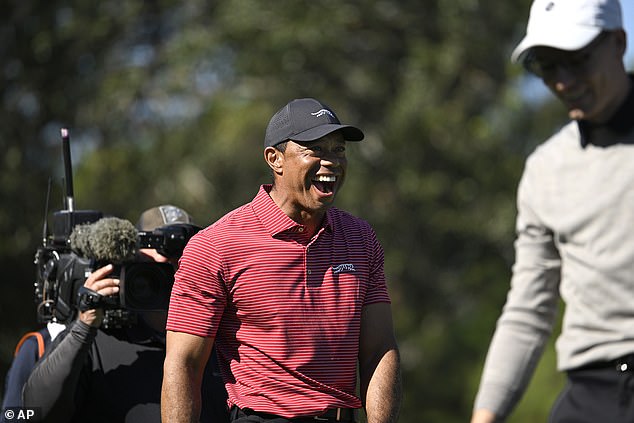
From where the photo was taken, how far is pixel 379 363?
4.84 metres

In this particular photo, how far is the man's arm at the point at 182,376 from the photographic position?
4637 mm

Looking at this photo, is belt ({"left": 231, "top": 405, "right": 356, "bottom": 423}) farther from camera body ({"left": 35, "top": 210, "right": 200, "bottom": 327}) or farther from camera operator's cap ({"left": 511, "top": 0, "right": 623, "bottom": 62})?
camera operator's cap ({"left": 511, "top": 0, "right": 623, "bottom": 62})

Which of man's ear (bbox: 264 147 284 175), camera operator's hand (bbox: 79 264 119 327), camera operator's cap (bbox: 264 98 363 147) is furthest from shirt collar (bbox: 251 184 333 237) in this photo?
camera operator's hand (bbox: 79 264 119 327)

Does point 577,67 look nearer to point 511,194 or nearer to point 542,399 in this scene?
point 542,399

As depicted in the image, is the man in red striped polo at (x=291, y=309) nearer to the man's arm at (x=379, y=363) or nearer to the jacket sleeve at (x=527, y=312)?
the man's arm at (x=379, y=363)

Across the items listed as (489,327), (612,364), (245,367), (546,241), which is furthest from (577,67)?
(489,327)

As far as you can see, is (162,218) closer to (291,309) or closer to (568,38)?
(291,309)

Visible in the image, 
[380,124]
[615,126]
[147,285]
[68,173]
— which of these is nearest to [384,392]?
[147,285]

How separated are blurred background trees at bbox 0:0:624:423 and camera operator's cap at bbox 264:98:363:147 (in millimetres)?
17594

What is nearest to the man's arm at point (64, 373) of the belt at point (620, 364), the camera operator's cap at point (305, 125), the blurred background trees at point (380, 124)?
the camera operator's cap at point (305, 125)

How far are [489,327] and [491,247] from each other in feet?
5.72

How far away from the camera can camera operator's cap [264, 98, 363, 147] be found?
4.79 metres

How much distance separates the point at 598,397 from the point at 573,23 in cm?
96

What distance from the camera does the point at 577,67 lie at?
335 centimetres
